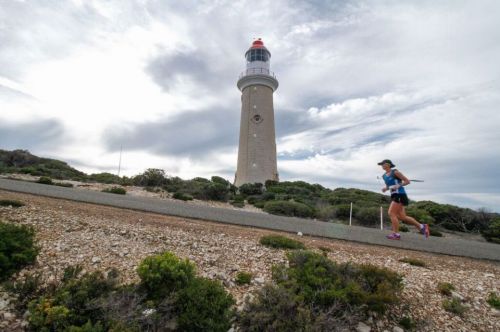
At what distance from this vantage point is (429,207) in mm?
22094

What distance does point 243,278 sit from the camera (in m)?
5.06

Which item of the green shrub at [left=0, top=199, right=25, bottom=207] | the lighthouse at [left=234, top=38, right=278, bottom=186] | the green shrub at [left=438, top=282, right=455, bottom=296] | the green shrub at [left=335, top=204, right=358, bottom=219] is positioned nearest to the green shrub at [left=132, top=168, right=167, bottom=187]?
the lighthouse at [left=234, top=38, right=278, bottom=186]

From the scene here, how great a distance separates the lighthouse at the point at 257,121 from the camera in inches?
1254

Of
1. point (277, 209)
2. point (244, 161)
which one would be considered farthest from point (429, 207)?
point (244, 161)

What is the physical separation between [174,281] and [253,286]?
4.49 feet

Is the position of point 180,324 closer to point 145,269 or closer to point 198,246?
point 145,269

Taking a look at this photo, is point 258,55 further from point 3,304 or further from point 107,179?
point 3,304

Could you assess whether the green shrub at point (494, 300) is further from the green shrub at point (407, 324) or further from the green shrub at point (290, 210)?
the green shrub at point (290, 210)

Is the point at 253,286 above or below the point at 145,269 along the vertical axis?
below

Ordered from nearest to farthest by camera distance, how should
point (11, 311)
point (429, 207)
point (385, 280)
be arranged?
1. point (11, 311)
2. point (385, 280)
3. point (429, 207)

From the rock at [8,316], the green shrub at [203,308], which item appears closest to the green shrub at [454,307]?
the green shrub at [203,308]

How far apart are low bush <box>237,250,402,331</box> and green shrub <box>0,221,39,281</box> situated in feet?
10.4

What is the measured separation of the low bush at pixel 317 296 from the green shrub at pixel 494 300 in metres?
1.63

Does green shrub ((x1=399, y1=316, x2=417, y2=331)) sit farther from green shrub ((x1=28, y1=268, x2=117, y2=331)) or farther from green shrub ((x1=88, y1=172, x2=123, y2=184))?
green shrub ((x1=88, y1=172, x2=123, y2=184))
